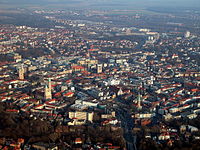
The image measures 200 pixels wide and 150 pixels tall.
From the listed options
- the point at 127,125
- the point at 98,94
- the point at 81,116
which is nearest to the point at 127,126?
the point at 127,125

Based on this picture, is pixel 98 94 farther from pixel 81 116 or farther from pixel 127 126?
pixel 127 126

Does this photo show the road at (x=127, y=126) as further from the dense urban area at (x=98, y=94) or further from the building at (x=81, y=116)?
the building at (x=81, y=116)

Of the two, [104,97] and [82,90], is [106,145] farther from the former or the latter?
[82,90]

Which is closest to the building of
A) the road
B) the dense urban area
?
the dense urban area

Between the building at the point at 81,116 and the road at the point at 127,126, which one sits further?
the building at the point at 81,116

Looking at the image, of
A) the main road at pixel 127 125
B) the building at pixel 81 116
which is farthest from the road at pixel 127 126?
the building at pixel 81 116

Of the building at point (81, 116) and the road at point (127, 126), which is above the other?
the building at point (81, 116)

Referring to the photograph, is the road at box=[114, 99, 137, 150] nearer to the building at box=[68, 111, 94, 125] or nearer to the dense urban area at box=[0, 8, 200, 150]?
the dense urban area at box=[0, 8, 200, 150]

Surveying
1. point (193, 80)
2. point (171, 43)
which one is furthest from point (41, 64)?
point (171, 43)

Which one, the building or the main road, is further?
the building
